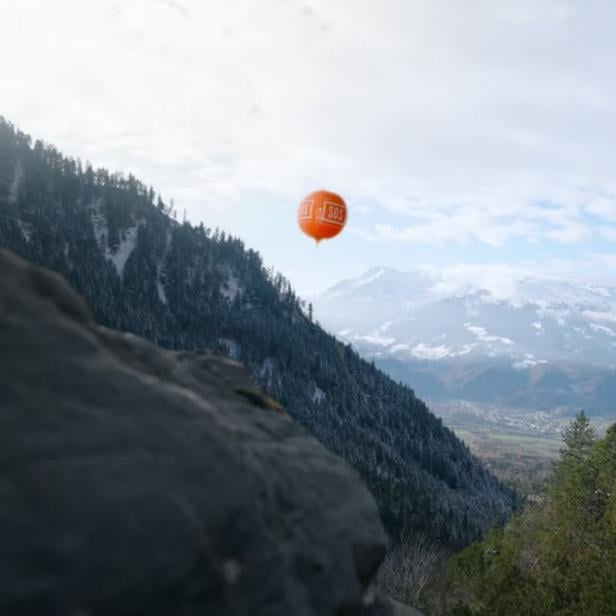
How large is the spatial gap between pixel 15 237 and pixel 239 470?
21401 centimetres

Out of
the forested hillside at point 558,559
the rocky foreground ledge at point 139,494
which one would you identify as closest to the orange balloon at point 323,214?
the forested hillside at point 558,559

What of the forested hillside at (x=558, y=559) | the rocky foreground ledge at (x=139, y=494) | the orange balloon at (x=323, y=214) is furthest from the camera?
the orange balloon at (x=323, y=214)

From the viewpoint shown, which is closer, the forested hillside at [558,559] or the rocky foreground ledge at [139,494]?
the rocky foreground ledge at [139,494]

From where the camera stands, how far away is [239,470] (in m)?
11.3

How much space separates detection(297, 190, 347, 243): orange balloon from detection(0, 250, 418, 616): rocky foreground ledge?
40.7 metres

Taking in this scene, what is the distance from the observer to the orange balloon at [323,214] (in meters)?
52.8

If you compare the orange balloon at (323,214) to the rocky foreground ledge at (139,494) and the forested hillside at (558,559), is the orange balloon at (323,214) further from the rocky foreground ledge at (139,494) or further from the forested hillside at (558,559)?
the rocky foreground ledge at (139,494)

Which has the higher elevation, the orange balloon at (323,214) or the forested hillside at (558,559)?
the orange balloon at (323,214)

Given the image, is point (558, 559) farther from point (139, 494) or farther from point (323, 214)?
point (323, 214)

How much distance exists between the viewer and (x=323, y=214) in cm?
5288

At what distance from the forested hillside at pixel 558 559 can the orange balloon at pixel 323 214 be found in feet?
93.8

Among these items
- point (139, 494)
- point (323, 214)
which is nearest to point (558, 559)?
point (139, 494)

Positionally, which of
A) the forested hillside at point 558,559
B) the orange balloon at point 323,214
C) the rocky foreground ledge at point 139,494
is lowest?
the forested hillside at point 558,559

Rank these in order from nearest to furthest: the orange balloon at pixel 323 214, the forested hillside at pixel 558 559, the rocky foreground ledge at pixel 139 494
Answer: the rocky foreground ledge at pixel 139 494
the forested hillside at pixel 558 559
the orange balloon at pixel 323 214
